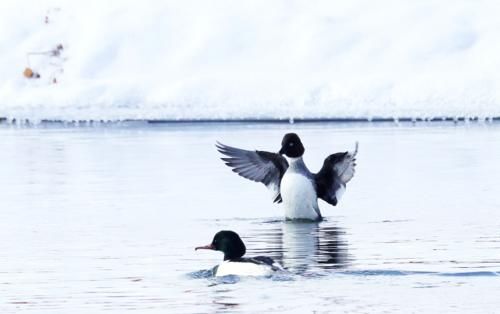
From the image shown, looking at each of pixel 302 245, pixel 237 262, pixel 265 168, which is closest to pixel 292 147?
pixel 265 168

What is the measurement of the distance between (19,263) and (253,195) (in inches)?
243

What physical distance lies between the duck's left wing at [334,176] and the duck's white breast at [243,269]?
4.08 metres

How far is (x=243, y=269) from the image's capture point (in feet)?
38.5

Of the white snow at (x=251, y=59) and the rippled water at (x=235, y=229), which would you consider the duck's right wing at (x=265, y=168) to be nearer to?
the rippled water at (x=235, y=229)

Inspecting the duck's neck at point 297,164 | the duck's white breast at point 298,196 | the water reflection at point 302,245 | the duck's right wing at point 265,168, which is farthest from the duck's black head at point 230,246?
the duck's right wing at point 265,168

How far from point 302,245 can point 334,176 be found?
2247 millimetres

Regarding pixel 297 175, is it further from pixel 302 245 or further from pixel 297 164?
pixel 302 245

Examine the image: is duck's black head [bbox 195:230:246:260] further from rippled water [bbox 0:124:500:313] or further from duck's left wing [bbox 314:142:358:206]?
duck's left wing [bbox 314:142:358:206]

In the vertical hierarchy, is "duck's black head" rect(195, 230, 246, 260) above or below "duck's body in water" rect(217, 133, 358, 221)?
below

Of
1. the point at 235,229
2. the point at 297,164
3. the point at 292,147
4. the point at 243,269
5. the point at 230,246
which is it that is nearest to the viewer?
the point at 243,269

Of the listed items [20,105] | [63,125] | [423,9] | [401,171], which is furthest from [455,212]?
[423,9]

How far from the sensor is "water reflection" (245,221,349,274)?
1259 centimetres

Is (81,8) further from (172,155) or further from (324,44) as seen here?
(172,155)

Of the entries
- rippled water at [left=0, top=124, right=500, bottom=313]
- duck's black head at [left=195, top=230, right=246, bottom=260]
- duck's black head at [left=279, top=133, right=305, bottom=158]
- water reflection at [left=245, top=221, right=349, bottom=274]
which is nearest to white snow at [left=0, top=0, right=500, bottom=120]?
rippled water at [left=0, top=124, right=500, bottom=313]
